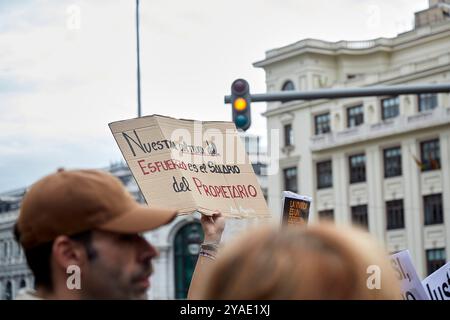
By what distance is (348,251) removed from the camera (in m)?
2.56

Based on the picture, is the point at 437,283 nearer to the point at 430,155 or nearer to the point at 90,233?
the point at 90,233

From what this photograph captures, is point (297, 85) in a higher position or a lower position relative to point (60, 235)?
higher

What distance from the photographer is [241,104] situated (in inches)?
601

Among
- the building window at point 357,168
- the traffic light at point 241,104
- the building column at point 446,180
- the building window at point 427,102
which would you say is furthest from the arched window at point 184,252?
the traffic light at point 241,104

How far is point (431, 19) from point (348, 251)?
54640 millimetres

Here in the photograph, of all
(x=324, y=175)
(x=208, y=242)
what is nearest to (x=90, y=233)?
(x=208, y=242)

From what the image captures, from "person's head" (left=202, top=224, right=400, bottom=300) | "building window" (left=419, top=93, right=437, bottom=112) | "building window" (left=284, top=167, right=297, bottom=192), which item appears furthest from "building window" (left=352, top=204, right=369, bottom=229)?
"person's head" (left=202, top=224, right=400, bottom=300)

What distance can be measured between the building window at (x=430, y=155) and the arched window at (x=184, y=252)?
3294 centimetres

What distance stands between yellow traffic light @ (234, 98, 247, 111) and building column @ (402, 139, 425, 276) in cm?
3693

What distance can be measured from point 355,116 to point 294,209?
164ft

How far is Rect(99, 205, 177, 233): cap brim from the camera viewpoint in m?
3.25

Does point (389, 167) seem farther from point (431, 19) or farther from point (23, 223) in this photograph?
point (23, 223)
